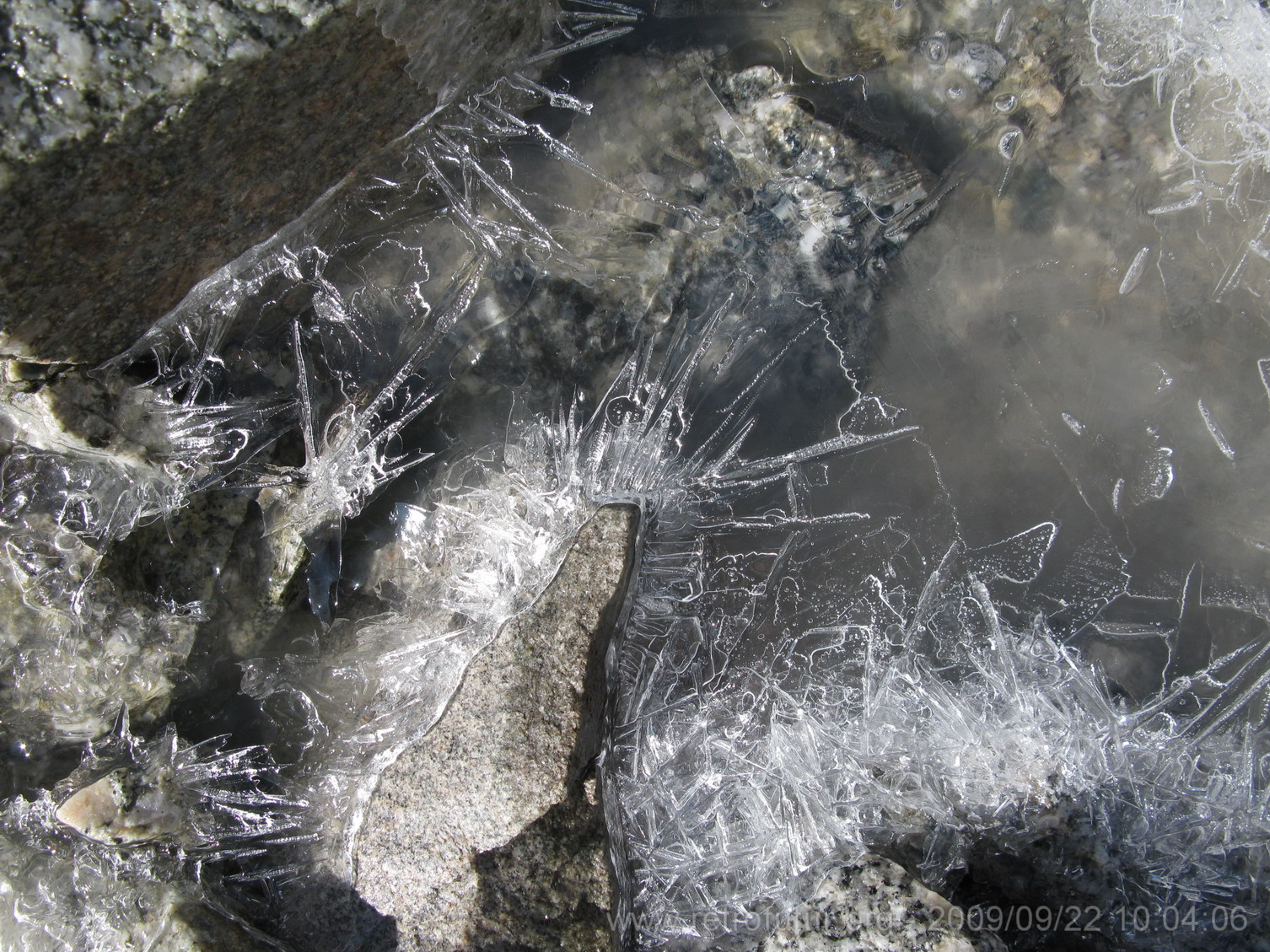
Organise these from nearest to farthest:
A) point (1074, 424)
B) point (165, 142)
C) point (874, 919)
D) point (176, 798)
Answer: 1. point (165, 142)
2. point (874, 919)
3. point (176, 798)
4. point (1074, 424)

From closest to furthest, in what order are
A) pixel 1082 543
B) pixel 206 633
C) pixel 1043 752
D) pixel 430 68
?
1. pixel 430 68
2. pixel 206 633
3. pixel 1043 752
4. pixel 1082 543

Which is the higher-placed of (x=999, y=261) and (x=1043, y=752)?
(x=999, y=261)

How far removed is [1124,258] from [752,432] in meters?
1.48

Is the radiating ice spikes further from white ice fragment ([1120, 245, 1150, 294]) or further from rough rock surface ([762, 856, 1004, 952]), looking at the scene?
white ice fragment ([1120, 245, 1150, 294])

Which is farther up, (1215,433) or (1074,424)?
(1074,424)

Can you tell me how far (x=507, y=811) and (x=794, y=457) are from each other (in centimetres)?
147

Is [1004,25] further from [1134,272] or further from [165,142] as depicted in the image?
[165,142]

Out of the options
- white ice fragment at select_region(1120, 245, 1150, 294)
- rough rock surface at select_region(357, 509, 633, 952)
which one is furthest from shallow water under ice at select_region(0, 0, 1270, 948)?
rough rock surface at select_region(357, 509, 633, 952)

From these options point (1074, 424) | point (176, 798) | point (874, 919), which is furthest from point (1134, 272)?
point (176, 798)

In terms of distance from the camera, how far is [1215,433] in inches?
107

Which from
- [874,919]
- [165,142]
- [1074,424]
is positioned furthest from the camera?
[1074,424]

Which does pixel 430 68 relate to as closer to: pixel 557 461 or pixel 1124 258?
pixel 557 461

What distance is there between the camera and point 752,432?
2693 millimetres

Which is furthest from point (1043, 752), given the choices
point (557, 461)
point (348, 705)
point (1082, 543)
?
point (348, 705)
